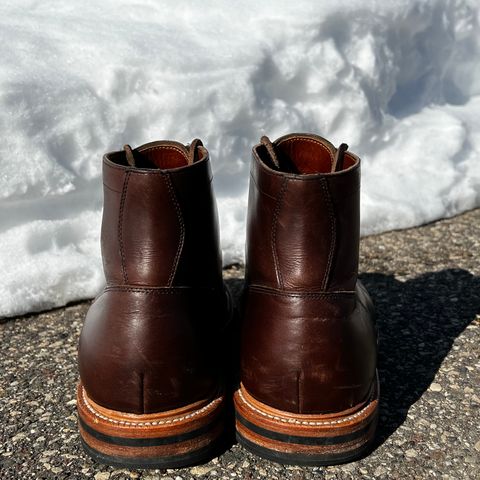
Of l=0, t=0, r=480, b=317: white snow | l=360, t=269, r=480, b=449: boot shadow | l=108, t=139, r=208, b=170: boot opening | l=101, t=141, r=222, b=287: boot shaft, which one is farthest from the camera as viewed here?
l=0, t=0, r=480, b=317: white snow

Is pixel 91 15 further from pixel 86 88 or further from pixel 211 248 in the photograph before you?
pixel 211 248

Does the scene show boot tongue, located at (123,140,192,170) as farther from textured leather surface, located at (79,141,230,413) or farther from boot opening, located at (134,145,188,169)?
textured leather surface, located at (79,141,230,413)

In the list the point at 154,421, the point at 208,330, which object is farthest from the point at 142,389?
the point at 208,330

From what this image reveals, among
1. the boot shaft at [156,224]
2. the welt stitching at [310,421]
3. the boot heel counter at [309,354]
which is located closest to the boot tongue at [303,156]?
the boot shaft at [156,224]

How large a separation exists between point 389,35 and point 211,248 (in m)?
2.49

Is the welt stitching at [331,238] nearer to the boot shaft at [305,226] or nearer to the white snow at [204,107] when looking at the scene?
the boot shaft at [305,226]

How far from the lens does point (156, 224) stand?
1.47m

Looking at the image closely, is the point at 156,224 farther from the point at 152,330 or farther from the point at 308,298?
the point at 308,298

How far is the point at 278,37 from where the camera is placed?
Result: 329 cm

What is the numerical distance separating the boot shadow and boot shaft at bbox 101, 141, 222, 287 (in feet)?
2.05

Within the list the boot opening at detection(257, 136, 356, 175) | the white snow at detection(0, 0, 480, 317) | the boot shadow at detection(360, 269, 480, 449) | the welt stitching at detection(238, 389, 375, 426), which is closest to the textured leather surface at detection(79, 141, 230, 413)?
the welt stitching at detection(238, 389, 375, 426)

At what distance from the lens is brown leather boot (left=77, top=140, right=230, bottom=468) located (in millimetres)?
1470

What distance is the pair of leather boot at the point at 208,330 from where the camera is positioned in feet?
4.84

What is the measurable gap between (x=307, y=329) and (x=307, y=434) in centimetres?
23
